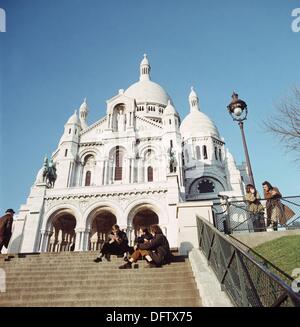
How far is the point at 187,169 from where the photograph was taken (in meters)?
32.6

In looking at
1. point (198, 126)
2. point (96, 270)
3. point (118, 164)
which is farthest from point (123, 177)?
point (96, 270)

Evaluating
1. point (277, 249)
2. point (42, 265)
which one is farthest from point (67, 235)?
point (277, 249)

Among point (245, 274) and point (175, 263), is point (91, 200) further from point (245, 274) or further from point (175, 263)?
point (245, 274)

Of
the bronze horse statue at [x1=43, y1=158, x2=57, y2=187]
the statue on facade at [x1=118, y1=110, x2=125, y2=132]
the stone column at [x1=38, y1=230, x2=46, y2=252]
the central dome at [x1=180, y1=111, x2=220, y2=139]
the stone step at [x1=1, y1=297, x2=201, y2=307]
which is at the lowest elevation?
the stone step at [x1=1, y1=297, x2=201, y2=307]

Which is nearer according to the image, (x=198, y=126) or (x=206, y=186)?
(x=206, y=186)

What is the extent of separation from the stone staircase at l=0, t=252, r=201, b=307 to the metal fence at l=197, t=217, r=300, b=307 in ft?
2.62

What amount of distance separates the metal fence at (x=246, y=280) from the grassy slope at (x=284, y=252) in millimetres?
1411

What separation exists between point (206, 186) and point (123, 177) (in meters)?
10.8

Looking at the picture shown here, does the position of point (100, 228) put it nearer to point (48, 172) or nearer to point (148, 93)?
point (48, 172)

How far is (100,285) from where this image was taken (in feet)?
18.5

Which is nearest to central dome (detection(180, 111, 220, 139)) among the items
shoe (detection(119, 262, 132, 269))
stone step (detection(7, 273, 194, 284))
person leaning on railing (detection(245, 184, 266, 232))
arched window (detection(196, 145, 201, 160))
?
arched window (detection(196, 145, 201, 160))

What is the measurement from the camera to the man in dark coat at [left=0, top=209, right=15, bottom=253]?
934 cm

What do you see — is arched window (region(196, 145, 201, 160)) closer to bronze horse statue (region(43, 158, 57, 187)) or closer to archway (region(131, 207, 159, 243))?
archway (region(131, 207, 159, 243))
